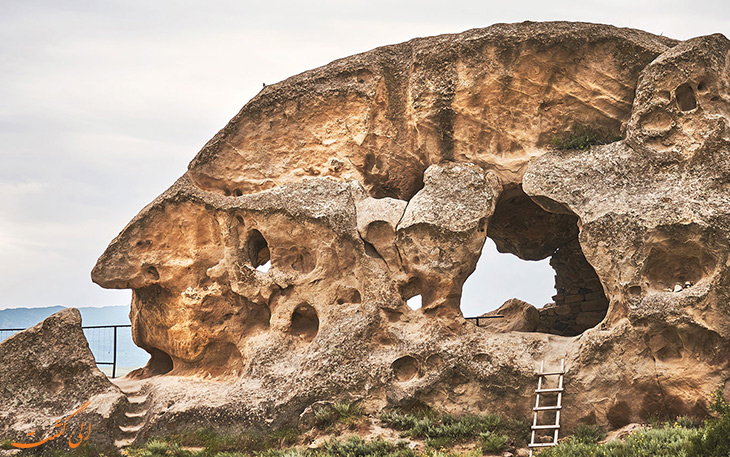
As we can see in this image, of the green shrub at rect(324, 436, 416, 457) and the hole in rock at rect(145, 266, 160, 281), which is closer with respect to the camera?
the green shrub at rect(324, 436, 416, 457)

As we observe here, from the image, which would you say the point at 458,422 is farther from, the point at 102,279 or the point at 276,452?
the point at 102,279

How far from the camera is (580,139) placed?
12766mm

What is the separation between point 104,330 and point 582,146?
12383 millimetres

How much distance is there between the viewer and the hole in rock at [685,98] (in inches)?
467

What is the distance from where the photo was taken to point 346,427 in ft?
38.7

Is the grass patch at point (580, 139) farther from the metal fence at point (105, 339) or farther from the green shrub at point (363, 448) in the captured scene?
the metal fence at point (105, 339)

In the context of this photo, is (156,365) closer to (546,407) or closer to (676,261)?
(546,407)

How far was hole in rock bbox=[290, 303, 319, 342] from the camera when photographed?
44.0 feet

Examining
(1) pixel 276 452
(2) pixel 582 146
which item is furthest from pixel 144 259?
(2) pixel 582 146

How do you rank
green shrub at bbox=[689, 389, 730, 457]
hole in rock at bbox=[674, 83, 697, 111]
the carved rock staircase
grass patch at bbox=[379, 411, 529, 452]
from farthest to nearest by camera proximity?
1. the carved rock staircase
2. hole in rock at bbox=[674, 83, 697, 111]
3. grass patch at bbox=[379, 411, 529, 452]
4. green shrub at bbox=[689, 389, 730, 457]

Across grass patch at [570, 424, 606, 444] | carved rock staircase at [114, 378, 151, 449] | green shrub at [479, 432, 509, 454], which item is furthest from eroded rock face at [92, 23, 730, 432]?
green shrub at [479, 432, 509, 454]

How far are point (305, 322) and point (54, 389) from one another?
14.2ft

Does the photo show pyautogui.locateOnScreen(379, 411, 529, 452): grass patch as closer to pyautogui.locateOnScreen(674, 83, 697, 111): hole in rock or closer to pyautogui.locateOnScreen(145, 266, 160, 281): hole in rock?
pyautogui.locateOnScreen(674, 83, 697, 111): hole in rock

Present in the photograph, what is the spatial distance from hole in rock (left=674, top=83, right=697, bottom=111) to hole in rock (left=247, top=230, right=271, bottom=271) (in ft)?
23.6
